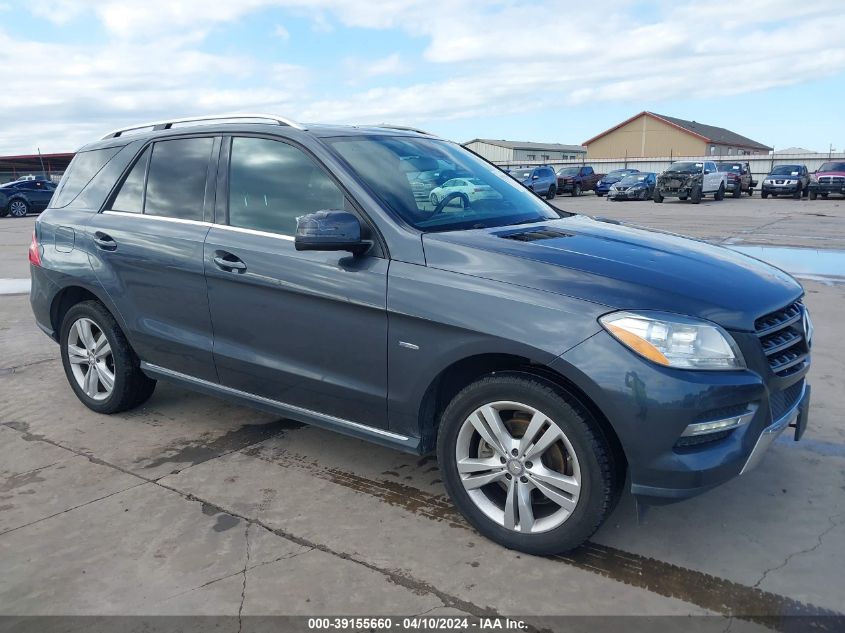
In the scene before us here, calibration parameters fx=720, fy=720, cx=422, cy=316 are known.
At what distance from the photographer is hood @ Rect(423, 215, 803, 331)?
276 cm

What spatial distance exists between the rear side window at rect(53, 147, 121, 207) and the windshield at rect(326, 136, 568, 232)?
1.98 m

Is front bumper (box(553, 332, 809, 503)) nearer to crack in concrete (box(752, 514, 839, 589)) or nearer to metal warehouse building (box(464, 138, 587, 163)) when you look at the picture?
crack in concrete (box(752, 514, 839, 589))

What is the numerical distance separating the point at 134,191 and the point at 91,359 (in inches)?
45.4

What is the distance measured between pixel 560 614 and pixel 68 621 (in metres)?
1.80

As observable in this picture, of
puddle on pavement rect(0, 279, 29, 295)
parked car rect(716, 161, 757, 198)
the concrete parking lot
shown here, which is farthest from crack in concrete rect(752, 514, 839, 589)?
parked car rect(716, 161, 757, 198)

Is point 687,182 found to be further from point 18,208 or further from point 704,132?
point 704,132

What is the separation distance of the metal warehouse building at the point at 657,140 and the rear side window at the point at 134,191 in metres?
65.7

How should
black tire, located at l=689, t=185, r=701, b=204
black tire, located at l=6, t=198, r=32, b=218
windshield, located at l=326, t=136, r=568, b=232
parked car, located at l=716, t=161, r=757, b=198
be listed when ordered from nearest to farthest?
windshield, located at l=326, t=136, r=568, b=232 < black tire, located at l=6, t=198, r=32, b=218 < black tire, located at l=689, t=185, r=701, b=204 < parked car, located at l=716, t=161, r=757, b=198

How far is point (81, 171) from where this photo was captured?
4.89 meters

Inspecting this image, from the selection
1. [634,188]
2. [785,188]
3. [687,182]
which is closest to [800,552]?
[687,182]

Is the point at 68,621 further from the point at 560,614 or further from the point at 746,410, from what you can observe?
the point at 746,410

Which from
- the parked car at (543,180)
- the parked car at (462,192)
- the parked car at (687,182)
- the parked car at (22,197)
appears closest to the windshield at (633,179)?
the parked car at (687,182)

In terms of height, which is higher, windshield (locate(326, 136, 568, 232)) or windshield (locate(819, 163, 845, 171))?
windshield (locate(819, 163, 845, 171))

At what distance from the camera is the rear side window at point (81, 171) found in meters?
4.75
